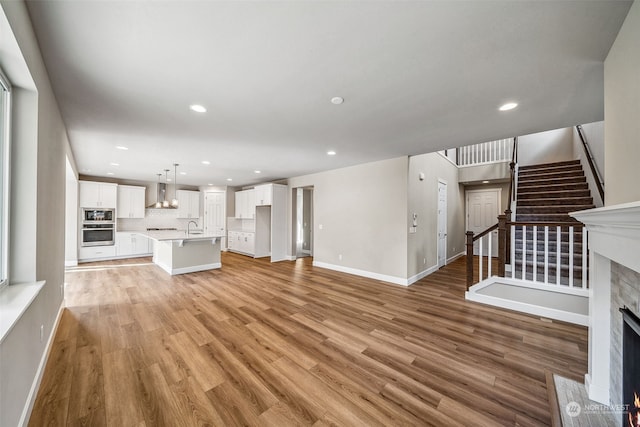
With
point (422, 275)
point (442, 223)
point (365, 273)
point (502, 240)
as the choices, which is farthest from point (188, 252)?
point (502, 240)

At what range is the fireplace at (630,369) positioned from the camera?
1.24 meters

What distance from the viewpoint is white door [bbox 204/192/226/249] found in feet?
28.6

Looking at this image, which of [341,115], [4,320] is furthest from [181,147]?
[4,320]

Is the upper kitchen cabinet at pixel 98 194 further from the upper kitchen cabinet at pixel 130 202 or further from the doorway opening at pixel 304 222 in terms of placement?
the doorway opening at pixel 304 222

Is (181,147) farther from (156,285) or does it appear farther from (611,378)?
(611,378)

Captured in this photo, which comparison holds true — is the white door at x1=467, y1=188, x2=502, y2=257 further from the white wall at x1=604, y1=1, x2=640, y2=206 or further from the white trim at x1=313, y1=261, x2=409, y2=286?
the white wall at x1=604, y1=1, x2=640, y2=206

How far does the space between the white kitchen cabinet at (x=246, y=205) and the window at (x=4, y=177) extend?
5891 mm

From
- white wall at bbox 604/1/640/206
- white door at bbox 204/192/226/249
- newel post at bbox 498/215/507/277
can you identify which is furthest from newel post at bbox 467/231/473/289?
white door at bbox 204/192/226/249

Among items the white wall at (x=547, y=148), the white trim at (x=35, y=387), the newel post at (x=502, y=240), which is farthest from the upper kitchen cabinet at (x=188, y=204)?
the white wall at (x=547, y=148)

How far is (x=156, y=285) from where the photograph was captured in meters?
4.38

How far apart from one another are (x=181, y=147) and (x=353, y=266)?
4.12 m

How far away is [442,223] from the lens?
5.97 m

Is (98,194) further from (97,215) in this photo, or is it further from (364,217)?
(364,217)

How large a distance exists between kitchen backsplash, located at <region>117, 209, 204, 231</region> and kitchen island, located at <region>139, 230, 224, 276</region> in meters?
2.37
